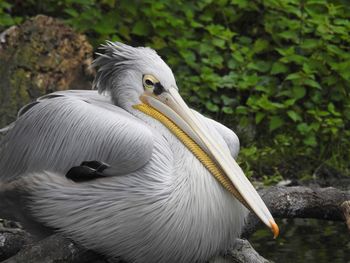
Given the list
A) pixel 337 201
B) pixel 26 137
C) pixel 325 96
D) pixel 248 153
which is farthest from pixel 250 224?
pixel 325 96

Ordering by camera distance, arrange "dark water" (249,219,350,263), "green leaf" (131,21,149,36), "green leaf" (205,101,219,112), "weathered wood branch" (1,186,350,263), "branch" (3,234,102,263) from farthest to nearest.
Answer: "green leaf" (131,21,149,36)
"green leaf" (205,101,219,112)
"dark water" (249,219,350,263)
"weathered wood branch" (1,186,350,263)
"branch" (3,234,102,263)

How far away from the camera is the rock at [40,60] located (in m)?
7.30

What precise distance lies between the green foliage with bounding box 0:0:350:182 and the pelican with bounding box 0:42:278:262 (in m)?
2.61

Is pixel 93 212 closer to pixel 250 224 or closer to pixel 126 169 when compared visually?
pixel 126 169

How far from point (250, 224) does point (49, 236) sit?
3.78ft

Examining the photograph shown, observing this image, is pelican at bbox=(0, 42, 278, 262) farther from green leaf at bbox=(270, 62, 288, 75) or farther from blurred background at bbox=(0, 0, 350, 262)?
green leaf at bbox=(270, 62, 288, 75)

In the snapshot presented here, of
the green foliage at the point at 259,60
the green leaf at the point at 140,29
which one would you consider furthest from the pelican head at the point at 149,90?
the green leaf at the point at 140,29

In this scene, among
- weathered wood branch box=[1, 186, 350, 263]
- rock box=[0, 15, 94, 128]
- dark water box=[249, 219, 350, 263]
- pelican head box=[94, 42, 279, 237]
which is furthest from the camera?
rock box=[0, 15, 94, 128]

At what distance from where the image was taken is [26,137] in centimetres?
498

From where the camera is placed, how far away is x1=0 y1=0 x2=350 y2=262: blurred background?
7.74 meters

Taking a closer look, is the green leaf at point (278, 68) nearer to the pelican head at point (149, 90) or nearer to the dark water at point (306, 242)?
the dark water at point (306, 242)

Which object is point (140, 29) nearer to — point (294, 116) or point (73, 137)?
point (294, 116)

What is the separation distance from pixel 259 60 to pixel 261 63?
0.16 metres

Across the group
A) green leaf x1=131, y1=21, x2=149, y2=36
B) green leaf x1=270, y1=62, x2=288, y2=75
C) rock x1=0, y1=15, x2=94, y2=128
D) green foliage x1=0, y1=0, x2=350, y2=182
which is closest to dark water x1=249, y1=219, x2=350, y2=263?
green foliage x1=0, y1=0, x2=350, y2=182
